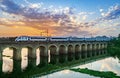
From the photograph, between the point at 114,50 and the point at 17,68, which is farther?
the point at 114,50

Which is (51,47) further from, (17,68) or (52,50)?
(17,68)

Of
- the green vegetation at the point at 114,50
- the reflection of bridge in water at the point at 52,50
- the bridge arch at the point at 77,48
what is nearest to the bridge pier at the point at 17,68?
the reflection of bridge in water at the point at 52,50

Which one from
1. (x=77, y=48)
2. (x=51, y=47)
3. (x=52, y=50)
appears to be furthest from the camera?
(x=77, y=48)

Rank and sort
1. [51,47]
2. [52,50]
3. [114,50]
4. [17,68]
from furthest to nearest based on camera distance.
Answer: [114,50] < [51,47] < [52,50] < [17,68]

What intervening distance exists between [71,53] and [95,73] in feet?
139

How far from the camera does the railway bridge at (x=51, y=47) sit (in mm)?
54694

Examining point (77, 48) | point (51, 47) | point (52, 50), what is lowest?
point (77, 48)

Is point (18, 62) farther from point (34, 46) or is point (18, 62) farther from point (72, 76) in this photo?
point (72, 76)

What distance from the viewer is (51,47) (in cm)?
7731

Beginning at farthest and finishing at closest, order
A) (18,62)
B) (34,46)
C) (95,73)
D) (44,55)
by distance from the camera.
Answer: (44,55) → (34,46) → (18,62) → (95,73)

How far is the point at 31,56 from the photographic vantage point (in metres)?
62.2

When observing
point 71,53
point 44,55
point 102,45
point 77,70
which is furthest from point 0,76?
point 102,45

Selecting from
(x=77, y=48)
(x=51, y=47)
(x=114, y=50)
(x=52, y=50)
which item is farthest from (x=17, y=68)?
(x=114, y=50)

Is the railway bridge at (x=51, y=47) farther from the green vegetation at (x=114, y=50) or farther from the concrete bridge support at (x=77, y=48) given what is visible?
the green vegetation at (x=114, y=50)
